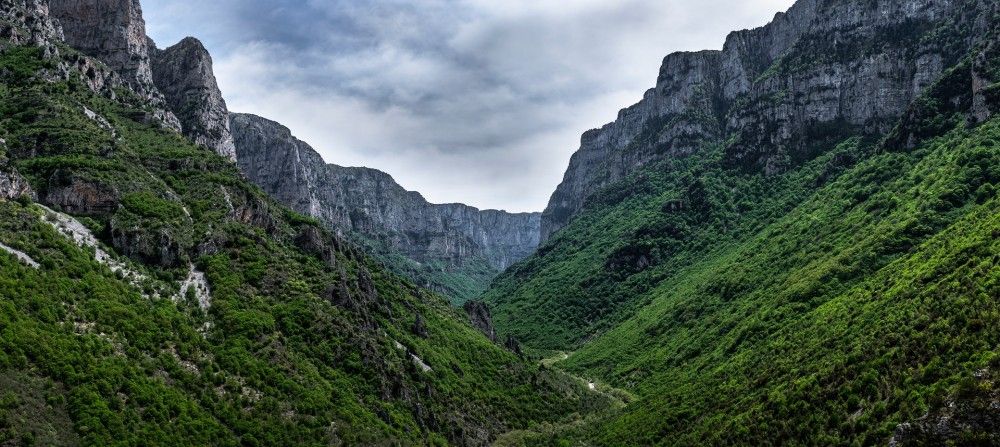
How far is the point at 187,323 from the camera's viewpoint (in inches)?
2507

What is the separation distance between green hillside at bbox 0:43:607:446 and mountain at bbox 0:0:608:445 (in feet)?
0.66

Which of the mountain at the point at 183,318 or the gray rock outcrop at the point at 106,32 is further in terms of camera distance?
the gray rock outcrop at the point at 106,32

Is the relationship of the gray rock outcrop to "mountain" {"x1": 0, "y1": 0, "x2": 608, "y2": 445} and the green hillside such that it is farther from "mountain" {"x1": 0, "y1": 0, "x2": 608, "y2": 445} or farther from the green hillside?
the green hillside

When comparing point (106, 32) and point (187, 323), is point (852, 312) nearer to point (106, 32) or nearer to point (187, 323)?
point (187, 323)

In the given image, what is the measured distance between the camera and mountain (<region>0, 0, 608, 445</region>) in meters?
48.0

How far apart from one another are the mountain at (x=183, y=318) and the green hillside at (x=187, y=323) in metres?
0.20

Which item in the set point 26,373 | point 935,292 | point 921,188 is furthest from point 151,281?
point 921,188

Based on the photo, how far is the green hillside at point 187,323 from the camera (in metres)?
47.6

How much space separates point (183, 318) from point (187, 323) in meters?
0.63

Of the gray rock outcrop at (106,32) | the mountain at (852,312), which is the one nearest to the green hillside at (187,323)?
the mountain at (852,312)

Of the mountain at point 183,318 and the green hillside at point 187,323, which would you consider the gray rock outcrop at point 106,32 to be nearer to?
the mountain at point 183,318

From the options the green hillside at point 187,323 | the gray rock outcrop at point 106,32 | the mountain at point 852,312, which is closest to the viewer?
the green hillside at point 187,323

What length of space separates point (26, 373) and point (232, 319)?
2436 cm

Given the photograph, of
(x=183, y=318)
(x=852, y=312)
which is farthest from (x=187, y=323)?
(x=852, y=312)
